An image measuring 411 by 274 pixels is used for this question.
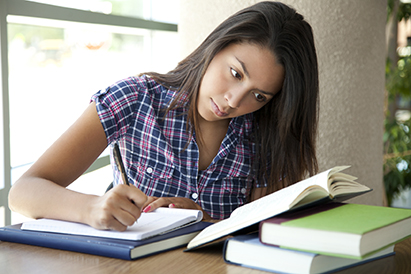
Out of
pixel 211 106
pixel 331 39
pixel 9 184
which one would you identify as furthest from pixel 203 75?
pixel 9 184

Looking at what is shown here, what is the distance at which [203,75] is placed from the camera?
136cm

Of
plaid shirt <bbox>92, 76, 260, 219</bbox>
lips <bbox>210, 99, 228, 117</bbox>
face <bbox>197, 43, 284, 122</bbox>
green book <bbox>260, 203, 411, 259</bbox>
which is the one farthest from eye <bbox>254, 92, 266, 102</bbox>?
green book <bbox>260, 203, 411, 259</bbox>

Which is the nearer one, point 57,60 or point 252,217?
point 252,217

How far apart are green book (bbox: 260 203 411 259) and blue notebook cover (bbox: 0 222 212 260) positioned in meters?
0.19

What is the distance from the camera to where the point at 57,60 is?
231 cm

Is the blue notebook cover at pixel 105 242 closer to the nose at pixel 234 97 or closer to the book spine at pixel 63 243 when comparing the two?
the book spine at pixel 63 243

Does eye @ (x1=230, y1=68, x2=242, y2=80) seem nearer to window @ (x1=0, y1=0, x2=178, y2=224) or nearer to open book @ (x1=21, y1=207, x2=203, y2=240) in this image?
open book @ (x1=21, y1=207, x2=203, y2=240)

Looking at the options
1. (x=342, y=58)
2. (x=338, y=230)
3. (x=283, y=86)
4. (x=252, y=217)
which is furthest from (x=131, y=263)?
(x=342, y=58)

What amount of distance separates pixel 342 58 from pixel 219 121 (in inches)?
28.6

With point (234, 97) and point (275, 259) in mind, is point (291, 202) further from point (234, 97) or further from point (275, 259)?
point (234, 97)

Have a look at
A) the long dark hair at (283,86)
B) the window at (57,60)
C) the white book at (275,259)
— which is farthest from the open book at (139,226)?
the window at (57,60)

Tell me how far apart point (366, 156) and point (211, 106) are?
1.08 meters

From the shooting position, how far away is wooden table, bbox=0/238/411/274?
675 mm

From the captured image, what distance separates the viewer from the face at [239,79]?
128cm
